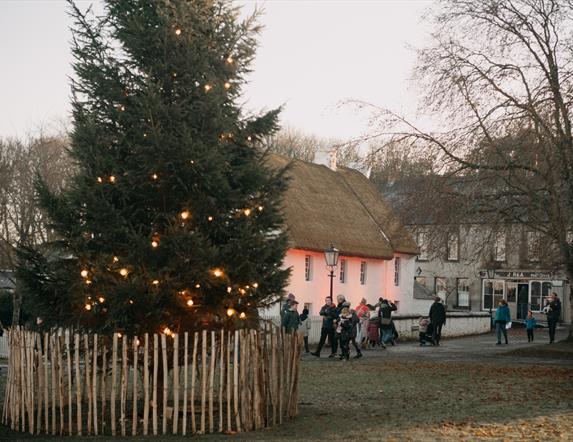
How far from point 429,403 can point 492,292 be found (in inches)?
2259

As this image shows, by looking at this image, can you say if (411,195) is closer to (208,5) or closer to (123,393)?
(208,5)

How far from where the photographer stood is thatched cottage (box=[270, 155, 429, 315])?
49.7 m

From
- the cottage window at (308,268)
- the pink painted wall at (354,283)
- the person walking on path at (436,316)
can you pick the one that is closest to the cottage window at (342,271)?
the pink painted wall at (354,283)

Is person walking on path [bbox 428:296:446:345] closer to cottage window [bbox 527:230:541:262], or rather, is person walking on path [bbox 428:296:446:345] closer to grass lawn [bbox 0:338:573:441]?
cottage window [bbox 527:230:541:262]

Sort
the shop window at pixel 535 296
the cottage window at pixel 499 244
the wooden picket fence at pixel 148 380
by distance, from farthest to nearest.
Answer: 1. the shop window at pixel 535 296
2. the cottage window at pixel 499 244
3. the wooden picket fence at pixel 148 380

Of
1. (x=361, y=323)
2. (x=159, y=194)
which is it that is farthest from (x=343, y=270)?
(x=159, y=194)

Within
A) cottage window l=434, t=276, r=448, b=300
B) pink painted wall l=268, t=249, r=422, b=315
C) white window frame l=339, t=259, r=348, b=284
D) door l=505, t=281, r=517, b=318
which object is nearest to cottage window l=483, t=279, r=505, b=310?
door l=505, t=281, r=517, b=318

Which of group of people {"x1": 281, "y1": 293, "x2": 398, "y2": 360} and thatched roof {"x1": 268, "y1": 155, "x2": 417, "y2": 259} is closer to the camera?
group of people {"x1": 281, "y1": 293, "x2": 398, "y2": 360}

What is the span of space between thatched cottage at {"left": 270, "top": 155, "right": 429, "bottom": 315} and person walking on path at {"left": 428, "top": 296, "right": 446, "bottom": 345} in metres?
7.85

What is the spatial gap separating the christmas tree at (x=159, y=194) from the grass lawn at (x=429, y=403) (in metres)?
2.40

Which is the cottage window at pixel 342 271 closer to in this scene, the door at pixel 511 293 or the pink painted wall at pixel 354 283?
the pink painted wall at pixel 354 283

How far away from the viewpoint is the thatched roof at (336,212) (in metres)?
50.0

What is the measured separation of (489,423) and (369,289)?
4159 cm

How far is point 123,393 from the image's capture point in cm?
1471
